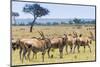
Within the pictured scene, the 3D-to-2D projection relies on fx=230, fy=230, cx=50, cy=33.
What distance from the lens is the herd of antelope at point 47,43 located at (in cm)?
260

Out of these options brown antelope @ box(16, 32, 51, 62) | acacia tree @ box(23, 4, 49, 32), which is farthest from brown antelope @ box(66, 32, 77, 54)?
acacia tree @ box(23, 4, 49, 32)

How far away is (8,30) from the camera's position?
2525mm

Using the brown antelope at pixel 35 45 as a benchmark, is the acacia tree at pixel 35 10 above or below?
above

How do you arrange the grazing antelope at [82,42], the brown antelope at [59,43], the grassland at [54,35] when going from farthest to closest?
the grazing antelope at [82,42] → the brown antelope at [59,43] → the grassland at [54,35]

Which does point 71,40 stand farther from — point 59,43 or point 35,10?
point 35,10

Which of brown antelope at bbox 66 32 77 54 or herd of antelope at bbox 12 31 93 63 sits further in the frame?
brown antelope at bbox 66 32 77 54

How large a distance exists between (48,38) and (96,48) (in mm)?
682

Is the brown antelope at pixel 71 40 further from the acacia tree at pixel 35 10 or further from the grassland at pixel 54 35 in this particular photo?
the acacia tree at pixel 35 10

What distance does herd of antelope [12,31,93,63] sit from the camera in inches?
102

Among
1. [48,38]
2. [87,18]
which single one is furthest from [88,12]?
[48,38]

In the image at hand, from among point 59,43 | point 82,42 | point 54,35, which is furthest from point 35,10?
point 82,42

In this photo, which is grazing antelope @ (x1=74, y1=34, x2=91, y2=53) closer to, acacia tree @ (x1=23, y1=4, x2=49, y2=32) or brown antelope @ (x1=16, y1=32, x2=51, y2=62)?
brown antelope @ (x1=16, y1=32, x2=51, y2=62)

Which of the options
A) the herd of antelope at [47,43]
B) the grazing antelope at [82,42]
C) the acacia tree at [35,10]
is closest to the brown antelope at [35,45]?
the herd of antelope at [47,43]

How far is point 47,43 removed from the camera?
271 centimetres
